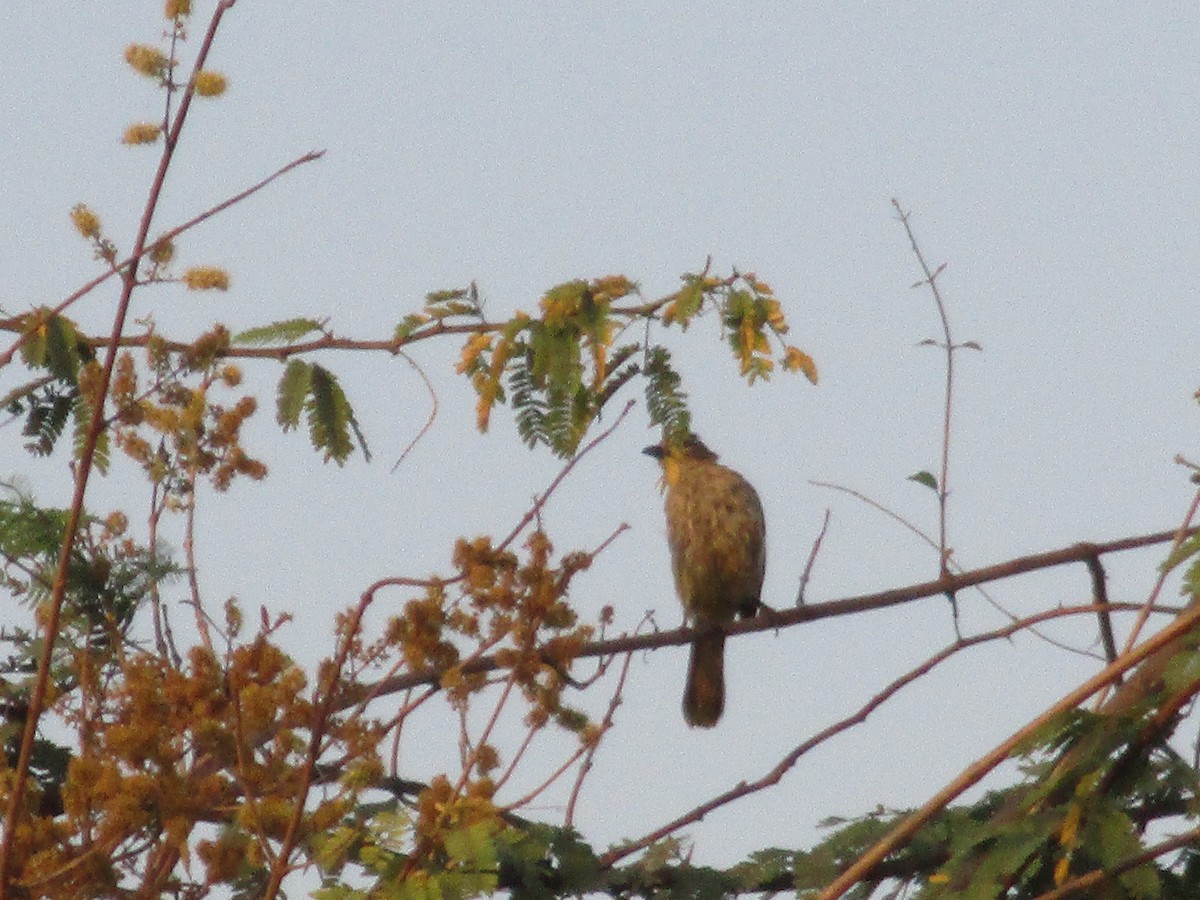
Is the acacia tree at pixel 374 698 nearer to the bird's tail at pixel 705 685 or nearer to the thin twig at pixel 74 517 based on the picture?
the thin twig at pixel 74 517

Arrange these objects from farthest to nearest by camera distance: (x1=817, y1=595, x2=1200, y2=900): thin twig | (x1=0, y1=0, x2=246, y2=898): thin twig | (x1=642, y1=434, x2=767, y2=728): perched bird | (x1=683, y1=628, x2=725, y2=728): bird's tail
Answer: (x1=683, y1=628, x2=725, y2=728): bird's tail < (x1=642, y1=434, x2=767, y2=728): perched bird < (x1=817, y1=595, x2=1200, y2=900): thin twig < (x1=0, y1=0, x2=246, y2=898): thin twig

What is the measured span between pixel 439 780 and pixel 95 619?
1130 mm

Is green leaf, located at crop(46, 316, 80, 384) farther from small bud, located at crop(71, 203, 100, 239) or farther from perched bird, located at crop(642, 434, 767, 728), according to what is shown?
perched bird, located at crop(642, 434, 767, 728)

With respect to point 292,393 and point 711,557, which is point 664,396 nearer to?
point 292,393

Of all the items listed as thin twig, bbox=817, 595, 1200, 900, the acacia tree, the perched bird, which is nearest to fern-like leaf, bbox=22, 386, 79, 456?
the acacia tree

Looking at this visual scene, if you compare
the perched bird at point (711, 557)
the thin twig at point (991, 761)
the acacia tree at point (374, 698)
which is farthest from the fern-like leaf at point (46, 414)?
the perched bird at point (711, 557)

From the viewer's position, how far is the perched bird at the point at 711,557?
26.9 feet

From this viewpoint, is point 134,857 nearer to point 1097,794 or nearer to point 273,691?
point 273,691

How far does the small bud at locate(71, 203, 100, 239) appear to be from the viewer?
2.91m

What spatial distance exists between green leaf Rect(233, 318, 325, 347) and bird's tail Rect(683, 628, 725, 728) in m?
4.47

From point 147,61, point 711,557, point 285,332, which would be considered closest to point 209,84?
point 147,61

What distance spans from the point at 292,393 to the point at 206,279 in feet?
3.94

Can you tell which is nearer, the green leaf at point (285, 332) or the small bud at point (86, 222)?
the small bud at point (86, 222)

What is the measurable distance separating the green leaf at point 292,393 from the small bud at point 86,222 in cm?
122
